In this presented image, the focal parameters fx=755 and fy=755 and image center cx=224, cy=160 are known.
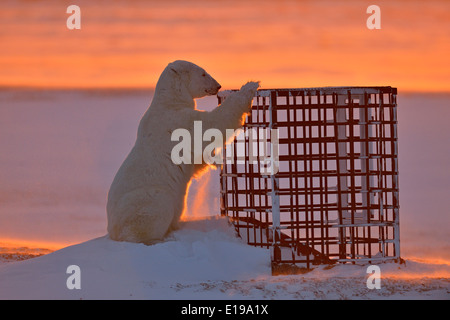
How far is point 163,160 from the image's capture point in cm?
960

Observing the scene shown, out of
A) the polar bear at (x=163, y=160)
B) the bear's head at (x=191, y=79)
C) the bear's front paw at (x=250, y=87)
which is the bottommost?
the polar bear at (x=163, y=160)

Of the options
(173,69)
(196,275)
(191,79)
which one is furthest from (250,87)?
(196,275)

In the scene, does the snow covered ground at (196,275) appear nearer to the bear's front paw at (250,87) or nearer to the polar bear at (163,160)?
the polar bear at (163,160)

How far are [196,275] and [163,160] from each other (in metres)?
1.98

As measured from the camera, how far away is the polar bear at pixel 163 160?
923 cm

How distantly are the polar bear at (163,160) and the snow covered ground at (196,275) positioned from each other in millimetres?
323

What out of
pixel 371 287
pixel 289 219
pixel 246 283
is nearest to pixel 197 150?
pixel 289 219

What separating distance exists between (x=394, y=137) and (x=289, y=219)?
156 centimetres

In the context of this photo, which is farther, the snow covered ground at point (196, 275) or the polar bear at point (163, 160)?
the polar bear at point (163, 160)

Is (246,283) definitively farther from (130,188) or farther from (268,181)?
(130,188)

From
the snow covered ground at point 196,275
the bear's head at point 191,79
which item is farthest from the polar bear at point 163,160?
the snow covered ground at point 196,275

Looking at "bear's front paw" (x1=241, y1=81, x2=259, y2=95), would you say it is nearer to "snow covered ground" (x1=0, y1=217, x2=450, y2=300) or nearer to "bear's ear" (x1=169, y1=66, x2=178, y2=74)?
"bear's ear" (x1=169, y1=66, x2=178, y2=74)

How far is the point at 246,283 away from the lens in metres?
7.67

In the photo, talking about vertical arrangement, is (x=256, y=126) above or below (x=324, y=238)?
above
